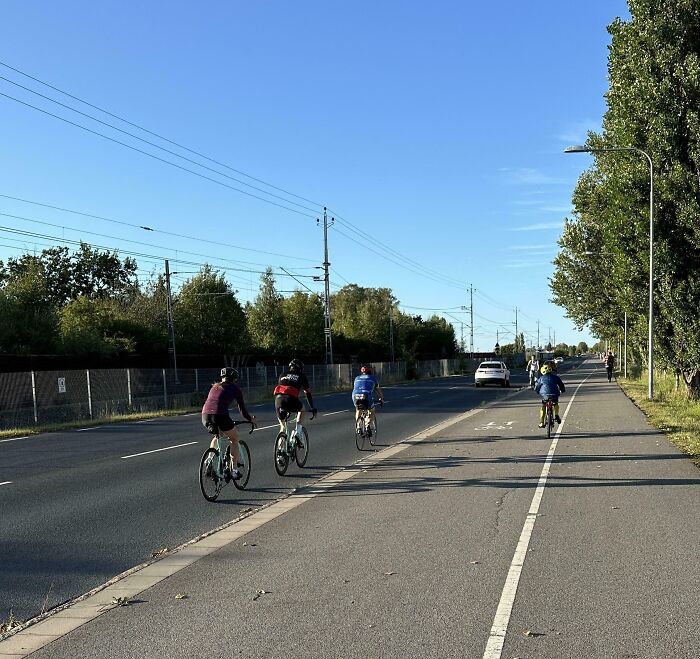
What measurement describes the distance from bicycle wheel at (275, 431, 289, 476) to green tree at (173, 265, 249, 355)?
49008 mm

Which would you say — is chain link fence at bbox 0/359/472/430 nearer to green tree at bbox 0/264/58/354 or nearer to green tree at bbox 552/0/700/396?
green tree at bbox 0/264/58/354

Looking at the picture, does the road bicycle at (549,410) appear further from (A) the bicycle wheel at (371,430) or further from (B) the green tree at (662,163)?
(B) the green tree at (662,163)

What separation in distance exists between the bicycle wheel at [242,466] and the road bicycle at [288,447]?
1.16m

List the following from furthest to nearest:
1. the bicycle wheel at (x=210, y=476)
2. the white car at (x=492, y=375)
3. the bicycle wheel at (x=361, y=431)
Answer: the white car at (x=492, y=375) < the bicycle wheel at (x=361, y=431) < the bicycle wheel at (x=210, y=476)

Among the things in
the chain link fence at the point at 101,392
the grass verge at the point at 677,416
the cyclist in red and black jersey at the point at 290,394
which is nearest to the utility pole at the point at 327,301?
the chain link fence at the point at 101,392

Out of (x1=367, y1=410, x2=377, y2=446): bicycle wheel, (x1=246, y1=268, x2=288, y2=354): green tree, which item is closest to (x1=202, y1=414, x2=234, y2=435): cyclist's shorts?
(x1=367, y1=410, x2=377, y2=446): bicycle wheel

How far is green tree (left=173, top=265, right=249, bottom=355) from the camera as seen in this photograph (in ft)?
205

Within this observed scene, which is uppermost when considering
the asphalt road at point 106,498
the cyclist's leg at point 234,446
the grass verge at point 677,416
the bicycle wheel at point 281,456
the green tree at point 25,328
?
the green tree at point 25,328

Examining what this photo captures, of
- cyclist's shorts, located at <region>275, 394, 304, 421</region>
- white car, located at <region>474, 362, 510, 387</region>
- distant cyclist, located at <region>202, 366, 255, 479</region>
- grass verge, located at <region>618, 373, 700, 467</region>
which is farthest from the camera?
white car, located at <region>474, 362, 510, 387</region>

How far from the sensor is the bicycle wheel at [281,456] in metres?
12.0

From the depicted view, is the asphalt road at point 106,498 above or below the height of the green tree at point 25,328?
below

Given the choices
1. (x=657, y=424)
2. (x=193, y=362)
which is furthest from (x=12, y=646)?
(x=193, y=362)

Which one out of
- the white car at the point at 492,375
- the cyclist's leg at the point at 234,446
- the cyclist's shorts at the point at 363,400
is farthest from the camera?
the white car at the point at 492,375

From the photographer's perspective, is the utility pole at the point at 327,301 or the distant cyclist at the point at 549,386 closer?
the distant cyclist at the point at 549,386
